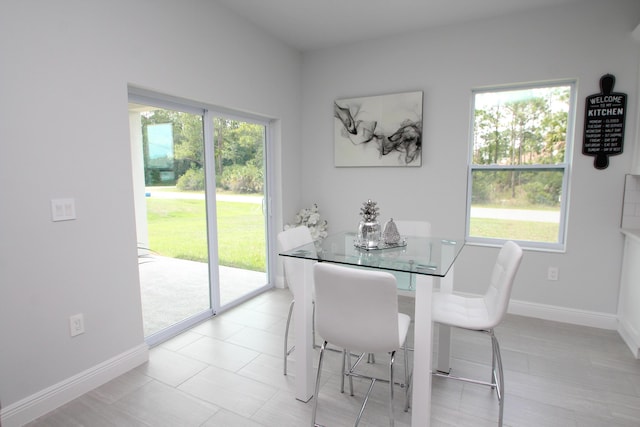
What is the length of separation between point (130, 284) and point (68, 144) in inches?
38.8

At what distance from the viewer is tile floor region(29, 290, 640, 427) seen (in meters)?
1.93

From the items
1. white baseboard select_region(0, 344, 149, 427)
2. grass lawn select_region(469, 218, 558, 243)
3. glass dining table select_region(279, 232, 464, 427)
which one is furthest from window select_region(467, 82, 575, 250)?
white baseboard select_region(0, 344, 149, 427)

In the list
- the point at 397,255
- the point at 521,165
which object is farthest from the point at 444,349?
the point at 521,165

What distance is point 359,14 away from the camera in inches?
126

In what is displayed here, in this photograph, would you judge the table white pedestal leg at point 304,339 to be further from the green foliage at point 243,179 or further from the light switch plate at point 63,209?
the green foliage at point 243,179

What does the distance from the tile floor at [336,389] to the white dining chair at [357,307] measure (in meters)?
0.60

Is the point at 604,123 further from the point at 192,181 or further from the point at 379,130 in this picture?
the point at 192,181

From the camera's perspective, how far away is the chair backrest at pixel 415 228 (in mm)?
2883

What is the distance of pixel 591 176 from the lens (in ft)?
9.85

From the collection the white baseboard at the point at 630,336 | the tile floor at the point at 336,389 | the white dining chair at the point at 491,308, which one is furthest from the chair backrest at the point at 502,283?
the white baseboard at the point at 630,336

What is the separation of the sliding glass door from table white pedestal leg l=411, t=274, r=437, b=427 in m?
2.04

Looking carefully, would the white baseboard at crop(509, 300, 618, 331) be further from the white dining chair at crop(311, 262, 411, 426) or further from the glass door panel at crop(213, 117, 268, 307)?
the glass door panel at crop(213, 117, 268, 307)

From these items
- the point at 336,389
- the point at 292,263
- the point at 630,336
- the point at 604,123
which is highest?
the point at 604,123

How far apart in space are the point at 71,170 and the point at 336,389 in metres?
2.08
